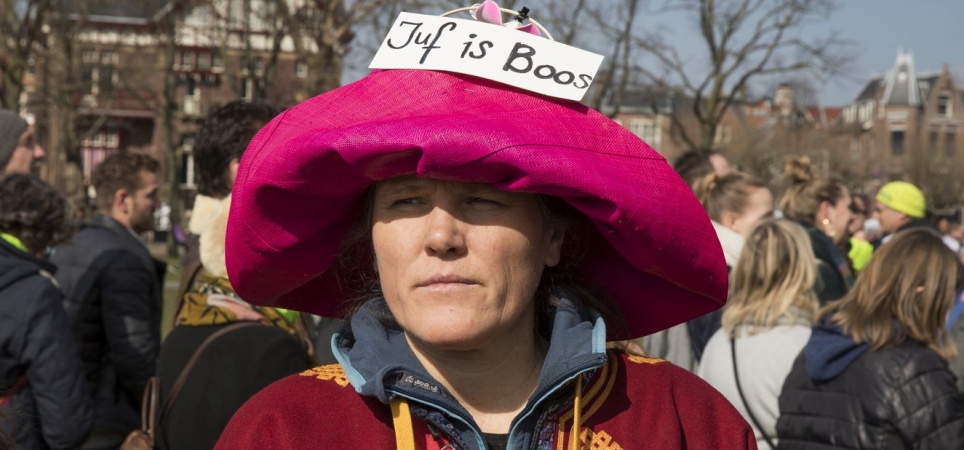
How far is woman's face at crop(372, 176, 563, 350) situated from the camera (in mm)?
1930

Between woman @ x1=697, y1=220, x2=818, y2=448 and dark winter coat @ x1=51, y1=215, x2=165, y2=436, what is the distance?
91.9 inches

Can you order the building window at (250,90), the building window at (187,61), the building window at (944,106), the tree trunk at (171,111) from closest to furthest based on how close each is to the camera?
the building window at (250,90), the tree trunk at (171,111), the building window at (187,61), the building window at (944,106)

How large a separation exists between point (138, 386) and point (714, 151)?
148 inches

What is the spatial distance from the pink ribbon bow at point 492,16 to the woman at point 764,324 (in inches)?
105

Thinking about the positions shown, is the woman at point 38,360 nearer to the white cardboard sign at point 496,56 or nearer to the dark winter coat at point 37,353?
the dark winter coat at point 37,353

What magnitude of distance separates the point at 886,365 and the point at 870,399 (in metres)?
0.13

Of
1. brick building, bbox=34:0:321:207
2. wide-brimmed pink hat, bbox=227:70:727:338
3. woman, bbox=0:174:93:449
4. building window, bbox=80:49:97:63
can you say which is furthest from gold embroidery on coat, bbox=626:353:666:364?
building window, bbox=80:49:97:63

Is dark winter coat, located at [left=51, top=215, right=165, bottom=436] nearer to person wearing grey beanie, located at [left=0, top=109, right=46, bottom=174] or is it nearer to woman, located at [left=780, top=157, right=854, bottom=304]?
person wearing grey beanie, located at [left=0, top=109, right=46, bottom=174]

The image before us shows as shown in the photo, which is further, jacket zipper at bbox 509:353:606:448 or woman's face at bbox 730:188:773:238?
woman's face at bbox 730:188:773:238

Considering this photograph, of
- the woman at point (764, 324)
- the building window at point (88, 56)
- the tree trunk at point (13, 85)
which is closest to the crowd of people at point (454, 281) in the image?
the woman at point (764, 324)

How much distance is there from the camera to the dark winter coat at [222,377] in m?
3.10

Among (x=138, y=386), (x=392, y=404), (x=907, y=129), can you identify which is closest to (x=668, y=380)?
(x=392, y=404)

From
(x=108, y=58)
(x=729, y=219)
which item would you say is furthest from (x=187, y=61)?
(x=729, y=219)

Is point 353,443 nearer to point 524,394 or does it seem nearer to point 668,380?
point 524,394
